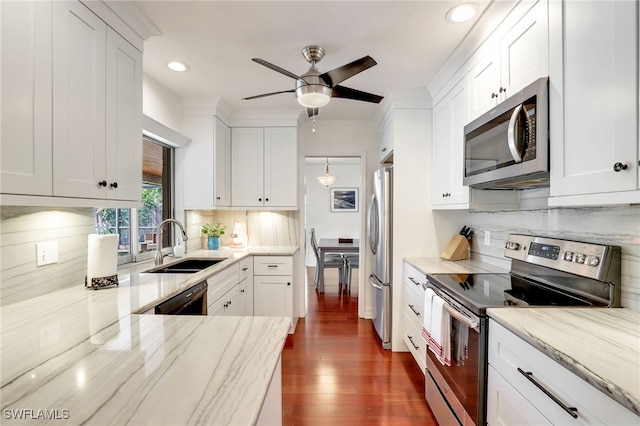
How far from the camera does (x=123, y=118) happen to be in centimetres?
170

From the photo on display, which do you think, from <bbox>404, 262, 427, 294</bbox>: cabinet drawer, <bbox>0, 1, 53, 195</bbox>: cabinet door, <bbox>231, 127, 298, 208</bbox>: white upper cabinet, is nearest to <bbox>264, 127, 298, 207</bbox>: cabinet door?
<bbox>231, 127, 298, 208</bbox>: white upper cabinet

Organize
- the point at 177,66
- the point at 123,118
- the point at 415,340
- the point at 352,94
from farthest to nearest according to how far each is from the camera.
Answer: the point at 415,340, the point at 177,66, the point at 352,94, the point at 123,118

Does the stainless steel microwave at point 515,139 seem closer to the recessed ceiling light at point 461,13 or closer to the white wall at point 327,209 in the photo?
the recessed ceiling light at point 461,13

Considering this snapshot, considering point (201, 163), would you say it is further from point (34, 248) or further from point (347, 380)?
point (347, 380)

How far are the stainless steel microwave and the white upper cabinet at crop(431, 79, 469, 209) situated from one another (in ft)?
1.05

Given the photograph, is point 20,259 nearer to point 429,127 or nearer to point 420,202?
point 420,202

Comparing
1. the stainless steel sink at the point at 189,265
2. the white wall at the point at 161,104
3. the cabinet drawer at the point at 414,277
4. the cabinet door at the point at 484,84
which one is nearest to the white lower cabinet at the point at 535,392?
the cabinet drawer at the point at 414,277

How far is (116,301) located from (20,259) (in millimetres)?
473

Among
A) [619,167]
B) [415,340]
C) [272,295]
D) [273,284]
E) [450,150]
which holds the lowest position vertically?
[415,340]

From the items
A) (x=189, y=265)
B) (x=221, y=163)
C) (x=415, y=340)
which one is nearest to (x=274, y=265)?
(x=189, y=265)

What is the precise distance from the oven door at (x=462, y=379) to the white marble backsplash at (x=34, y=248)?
6.94ft

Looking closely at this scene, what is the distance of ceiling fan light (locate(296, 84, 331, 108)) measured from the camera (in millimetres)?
1952

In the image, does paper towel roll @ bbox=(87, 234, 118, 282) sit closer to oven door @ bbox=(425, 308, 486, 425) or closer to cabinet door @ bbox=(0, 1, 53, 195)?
cabinet door @ bbox=(0, 1, 53, 195)

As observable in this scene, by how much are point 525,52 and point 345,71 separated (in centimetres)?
96
